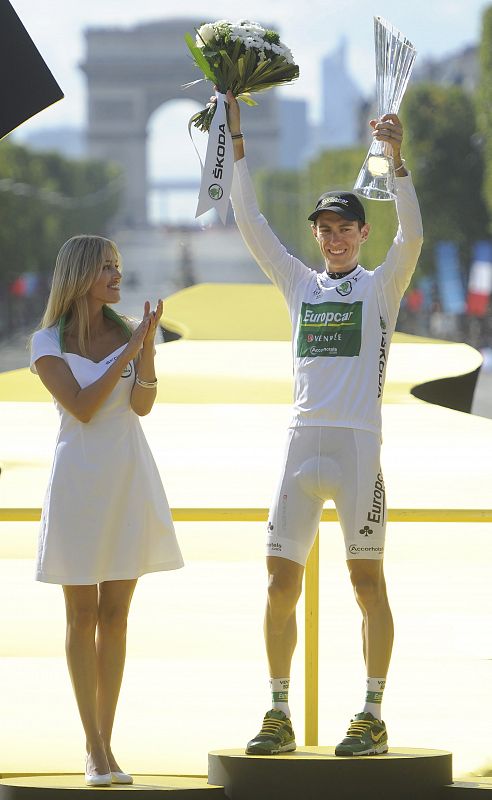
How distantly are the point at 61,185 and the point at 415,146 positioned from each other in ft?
124

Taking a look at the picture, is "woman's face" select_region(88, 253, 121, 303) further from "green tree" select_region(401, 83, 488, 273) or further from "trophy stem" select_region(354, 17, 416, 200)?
"green tree" select_region(401, 83, 488, 273)

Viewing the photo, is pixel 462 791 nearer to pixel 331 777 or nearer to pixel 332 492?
pixel 331 777

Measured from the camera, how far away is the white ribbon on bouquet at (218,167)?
4906 millimetres

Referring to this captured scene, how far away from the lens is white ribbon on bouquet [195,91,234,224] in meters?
4.91

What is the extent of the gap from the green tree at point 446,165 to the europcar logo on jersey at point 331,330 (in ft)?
142

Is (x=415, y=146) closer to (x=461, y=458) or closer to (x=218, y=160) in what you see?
(x=461, y=458)

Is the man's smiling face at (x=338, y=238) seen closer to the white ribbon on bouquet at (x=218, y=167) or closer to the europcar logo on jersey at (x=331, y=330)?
the europcar logo on jersey at (x=331, y=330)

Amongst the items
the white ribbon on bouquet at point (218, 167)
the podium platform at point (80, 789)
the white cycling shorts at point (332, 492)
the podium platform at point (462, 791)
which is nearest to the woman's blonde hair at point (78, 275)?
the white ribbon on bouquet at point (218, 167)

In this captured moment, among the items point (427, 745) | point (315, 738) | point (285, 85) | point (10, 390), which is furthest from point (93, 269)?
point (10, 390)

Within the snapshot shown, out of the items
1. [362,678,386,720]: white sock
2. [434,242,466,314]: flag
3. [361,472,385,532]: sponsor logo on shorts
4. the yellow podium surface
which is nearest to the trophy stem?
[361,472,385,532]: sponsor logo on shorts

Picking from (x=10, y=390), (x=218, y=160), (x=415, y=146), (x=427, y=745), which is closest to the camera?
(x=218, y=160)

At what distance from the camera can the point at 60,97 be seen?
15.8 ft

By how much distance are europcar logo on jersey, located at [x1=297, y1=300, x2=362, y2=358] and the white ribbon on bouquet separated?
0.42 metres

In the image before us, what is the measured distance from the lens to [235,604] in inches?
307
